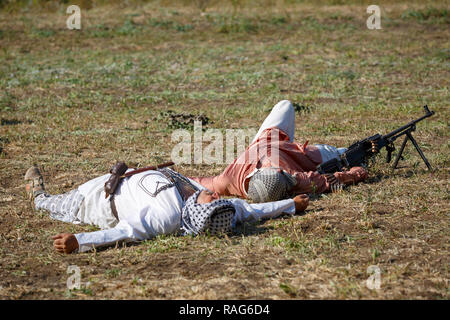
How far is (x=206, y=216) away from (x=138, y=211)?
48cm

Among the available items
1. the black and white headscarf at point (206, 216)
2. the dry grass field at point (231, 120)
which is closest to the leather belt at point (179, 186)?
the black and white headscarf at point (206, 216)

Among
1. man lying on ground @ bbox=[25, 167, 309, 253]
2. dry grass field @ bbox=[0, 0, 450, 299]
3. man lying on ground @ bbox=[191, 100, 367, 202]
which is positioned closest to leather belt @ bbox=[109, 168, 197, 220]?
man lying on ground @ bbox=[25, 167, 309, 253]

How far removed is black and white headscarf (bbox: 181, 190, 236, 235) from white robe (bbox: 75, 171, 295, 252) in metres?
0.07

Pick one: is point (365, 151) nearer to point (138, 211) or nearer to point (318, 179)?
point (318, 179)

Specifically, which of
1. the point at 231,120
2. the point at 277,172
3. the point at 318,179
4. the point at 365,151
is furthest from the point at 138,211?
the point at 231,120

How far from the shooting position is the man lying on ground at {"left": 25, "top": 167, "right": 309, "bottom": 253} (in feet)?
13.6

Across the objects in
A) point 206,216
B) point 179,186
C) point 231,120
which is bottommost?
point 206,216

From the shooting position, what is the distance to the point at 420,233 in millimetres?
4230

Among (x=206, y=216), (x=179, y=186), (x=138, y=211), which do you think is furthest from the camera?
(x=179, y=186)

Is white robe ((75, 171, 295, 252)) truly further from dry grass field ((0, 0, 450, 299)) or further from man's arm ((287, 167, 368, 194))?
man's arm ((287, 167, 368, 194))

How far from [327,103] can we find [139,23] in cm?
690

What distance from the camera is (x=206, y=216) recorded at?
163 inches

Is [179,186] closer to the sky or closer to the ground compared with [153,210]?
closer to the sky

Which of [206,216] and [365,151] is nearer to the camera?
[206,216]
